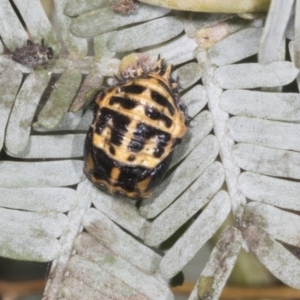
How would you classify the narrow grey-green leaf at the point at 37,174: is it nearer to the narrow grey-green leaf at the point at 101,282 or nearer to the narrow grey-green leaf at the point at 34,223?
the narrow grey-green leaf at the point at 34,223

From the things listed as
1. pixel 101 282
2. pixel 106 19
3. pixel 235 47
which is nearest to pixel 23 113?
pixel 106 19

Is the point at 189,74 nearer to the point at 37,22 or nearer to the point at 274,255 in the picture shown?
the point at 37,22

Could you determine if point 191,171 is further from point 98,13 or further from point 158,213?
point 98,13

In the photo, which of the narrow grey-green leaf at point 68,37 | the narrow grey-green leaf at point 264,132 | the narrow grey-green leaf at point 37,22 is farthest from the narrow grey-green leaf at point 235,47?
the narrow grey-green leaf at point 37,22

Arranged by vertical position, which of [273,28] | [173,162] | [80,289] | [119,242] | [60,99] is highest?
[273,28]

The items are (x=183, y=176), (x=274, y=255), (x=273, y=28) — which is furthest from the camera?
(x=183, y=176)

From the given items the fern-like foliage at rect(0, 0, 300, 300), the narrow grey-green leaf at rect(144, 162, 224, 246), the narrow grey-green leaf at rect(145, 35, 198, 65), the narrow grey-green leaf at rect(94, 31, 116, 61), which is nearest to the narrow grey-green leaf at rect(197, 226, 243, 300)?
the fern-like foliage at rect(0, 0, 300, 300)

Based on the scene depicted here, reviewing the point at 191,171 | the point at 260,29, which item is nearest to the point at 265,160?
the point at 191,171

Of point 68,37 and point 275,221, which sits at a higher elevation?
point 68,37
